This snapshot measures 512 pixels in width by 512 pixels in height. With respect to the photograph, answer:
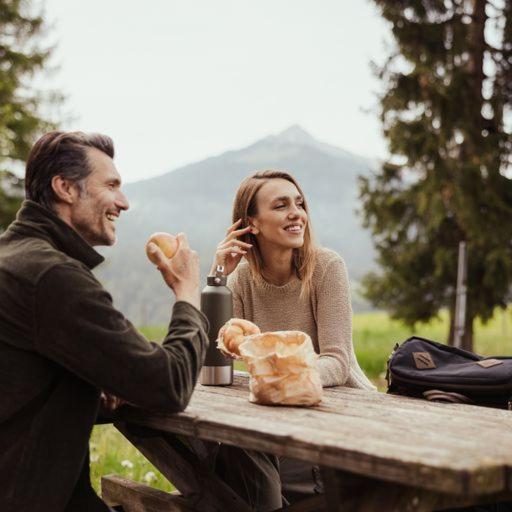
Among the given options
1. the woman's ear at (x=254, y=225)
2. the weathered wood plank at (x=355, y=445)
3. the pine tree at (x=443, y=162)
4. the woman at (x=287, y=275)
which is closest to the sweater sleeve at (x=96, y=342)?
the weathered wood plank at (x=355, y=445)

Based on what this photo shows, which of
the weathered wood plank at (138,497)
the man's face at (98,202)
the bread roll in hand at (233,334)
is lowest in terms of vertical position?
the weathered wood plank at (138,497)

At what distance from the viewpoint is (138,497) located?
290 cm

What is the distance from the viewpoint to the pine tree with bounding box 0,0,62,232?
47.9 feet

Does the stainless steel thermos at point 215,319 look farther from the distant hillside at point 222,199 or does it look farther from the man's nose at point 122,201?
the distant hillside at point 222,199

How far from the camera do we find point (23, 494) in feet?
6.21

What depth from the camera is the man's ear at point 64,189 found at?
2.16 meters

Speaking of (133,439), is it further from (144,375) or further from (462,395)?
(462,395)

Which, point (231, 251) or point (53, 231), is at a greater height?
point (231, 251)

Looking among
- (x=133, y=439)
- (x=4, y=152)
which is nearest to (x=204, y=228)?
(x=4, y=152)

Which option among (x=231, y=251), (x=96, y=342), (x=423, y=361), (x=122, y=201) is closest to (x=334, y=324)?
(x=423, y=361)

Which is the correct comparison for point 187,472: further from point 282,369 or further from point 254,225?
point 254,225

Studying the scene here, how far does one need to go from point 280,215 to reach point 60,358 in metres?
1.51

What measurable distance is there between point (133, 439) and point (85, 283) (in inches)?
34.2

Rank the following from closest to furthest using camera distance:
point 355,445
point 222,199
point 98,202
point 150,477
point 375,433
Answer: point 355,445 → point 375,433 → point 98,202 → point 150,477 → point 222,199
